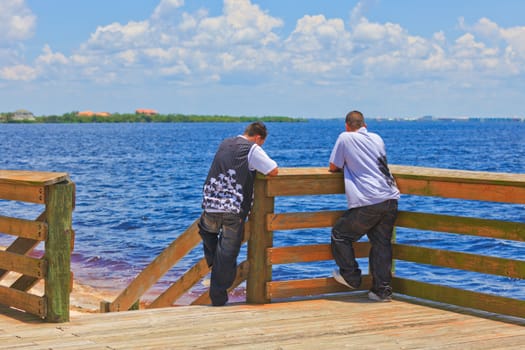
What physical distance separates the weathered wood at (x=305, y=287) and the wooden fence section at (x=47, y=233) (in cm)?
187

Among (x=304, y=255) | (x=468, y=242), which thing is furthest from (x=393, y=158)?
(x=304, y=255)

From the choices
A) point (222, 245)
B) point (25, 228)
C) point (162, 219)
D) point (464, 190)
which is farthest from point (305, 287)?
point (162, 219)

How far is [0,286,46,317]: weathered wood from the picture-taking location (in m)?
6.33

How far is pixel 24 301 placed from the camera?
653 cm

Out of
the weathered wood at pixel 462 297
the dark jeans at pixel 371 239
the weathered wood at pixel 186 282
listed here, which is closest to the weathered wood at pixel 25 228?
the weathered wood at pixel 186 282

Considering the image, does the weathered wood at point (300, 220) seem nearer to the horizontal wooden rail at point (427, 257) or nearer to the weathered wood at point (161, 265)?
the horizontal wooden rail at point (427, 257)

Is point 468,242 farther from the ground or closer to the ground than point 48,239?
closer to the ground

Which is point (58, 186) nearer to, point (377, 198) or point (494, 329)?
point (377, 198)

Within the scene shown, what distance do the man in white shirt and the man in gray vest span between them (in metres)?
0.73

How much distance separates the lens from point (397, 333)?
20.0 ft

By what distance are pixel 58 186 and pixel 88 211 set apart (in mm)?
24781

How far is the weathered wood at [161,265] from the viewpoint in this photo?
724 cm

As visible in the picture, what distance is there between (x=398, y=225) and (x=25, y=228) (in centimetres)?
330

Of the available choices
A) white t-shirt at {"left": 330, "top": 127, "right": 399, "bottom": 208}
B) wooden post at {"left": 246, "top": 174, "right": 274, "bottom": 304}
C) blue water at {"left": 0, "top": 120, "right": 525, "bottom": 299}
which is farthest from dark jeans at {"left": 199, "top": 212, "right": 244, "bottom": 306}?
blue water at {"left": 0, "top": 120, "right": 525, "bottom": 299}
